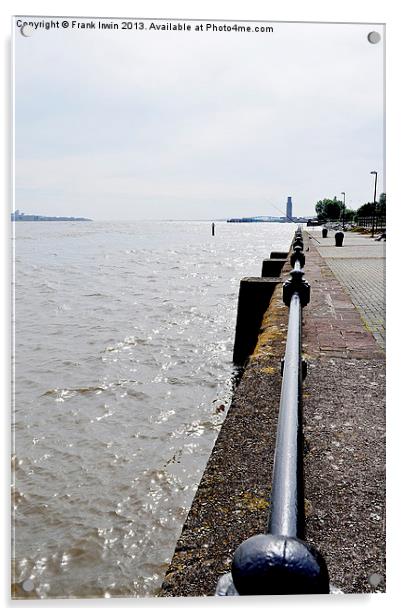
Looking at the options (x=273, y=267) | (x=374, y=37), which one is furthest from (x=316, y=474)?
(x=273, y=267)

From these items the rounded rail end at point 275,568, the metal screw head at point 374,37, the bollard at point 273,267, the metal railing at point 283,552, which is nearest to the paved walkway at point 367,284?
the bollard at point 273,267

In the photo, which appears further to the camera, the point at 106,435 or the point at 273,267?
the point at 273,267

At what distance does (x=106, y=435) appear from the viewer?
4430 mm

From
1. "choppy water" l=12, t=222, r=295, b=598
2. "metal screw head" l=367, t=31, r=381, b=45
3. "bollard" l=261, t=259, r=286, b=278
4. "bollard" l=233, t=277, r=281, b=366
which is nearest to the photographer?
"metal screw head" l=367, t=31, r=381, b=45

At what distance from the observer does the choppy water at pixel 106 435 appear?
299cm

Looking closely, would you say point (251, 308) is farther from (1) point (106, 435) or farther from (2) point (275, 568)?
(2) point (275, 568)

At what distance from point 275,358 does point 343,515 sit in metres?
1.38

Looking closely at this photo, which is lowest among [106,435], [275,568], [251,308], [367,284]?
[106,435]

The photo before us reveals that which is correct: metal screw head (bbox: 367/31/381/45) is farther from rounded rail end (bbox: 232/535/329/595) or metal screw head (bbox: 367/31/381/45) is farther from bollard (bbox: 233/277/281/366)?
bollard (bbox: 233/277/281/366)

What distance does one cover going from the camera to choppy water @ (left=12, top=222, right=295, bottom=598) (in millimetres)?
2992

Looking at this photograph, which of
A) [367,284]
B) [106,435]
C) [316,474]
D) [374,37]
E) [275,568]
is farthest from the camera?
[367,284]

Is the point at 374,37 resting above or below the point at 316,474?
above

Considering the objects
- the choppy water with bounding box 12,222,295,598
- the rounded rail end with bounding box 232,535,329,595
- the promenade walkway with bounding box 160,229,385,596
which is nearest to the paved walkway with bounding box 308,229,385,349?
the promenade walkway with bounding box 160,229,385,596
